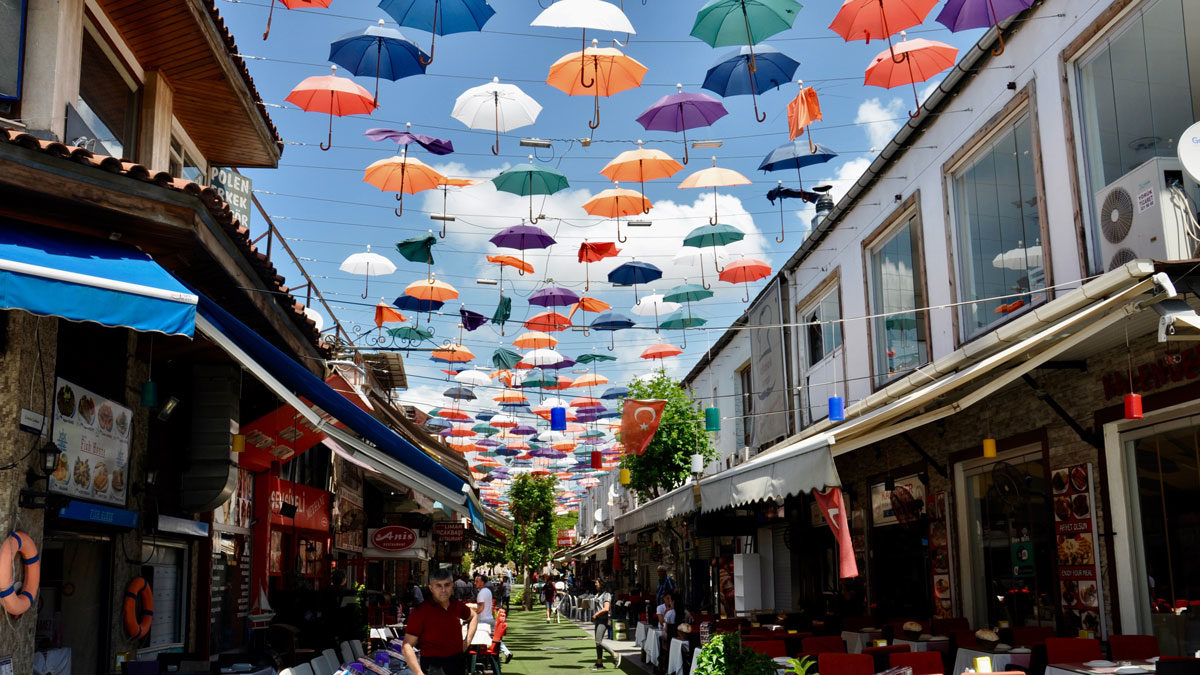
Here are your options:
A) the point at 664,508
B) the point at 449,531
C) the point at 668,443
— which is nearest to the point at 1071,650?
the point at 664,508

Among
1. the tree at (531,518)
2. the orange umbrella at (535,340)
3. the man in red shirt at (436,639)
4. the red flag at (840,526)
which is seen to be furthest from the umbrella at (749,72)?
the tree at (531,518)

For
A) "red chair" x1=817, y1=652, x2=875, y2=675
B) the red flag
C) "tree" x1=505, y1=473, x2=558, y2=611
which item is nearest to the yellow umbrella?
the red flag

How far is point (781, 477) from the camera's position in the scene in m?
10.8

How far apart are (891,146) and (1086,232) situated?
5.39m

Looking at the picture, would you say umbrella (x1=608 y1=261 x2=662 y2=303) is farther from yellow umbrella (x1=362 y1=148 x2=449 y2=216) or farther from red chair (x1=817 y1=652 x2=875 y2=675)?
red chair (x1=817 y1=652 x2=875 y2=675)

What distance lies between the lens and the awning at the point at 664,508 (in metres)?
15.6

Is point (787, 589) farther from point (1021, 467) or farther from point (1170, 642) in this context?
point (1170, 642)

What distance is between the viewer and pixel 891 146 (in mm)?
15539

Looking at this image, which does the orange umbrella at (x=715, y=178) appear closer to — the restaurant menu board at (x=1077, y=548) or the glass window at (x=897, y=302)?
the glass window at (x=897, y=302)

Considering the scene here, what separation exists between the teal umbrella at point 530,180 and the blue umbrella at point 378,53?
9.68ft

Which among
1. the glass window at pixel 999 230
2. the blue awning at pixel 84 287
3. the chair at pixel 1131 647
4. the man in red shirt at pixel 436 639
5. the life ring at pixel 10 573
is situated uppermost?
the glass window at pixel 999 230

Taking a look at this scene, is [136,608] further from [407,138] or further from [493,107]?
[493,107]

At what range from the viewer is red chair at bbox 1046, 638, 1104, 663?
28.2 feet

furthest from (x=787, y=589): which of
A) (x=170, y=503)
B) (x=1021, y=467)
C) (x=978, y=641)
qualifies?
(x=170, y=503)
